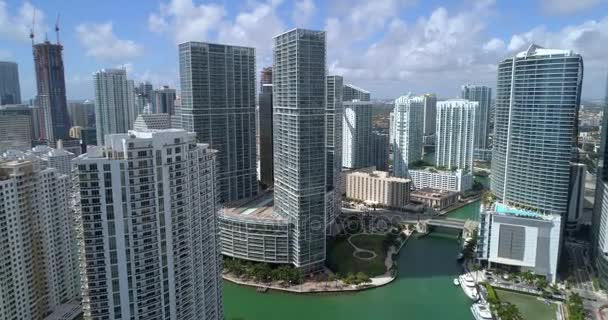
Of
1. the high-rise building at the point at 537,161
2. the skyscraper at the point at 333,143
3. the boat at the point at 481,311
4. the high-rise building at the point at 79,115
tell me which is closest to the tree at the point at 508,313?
the boat at the point at 481,311

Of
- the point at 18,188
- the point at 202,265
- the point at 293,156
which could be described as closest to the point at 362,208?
the point at 293,156

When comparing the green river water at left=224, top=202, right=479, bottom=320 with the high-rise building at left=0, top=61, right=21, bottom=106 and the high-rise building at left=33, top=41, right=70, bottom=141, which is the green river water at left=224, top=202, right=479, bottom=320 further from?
the high-rise building at left=0, top=61, right=21, bottom=106

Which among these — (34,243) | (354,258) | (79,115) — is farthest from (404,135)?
(79,115)

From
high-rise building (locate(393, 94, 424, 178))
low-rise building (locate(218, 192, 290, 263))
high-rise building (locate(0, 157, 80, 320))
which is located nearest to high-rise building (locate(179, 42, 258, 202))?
low-rise building (locate(218, 192, 290, 263))

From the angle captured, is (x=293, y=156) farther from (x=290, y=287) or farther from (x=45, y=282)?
(x=45, y=282)

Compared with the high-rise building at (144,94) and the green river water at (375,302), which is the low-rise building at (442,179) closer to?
the green river water at (375,302)

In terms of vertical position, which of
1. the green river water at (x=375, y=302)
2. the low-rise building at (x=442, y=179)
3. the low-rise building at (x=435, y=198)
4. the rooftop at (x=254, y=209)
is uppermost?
the rooftop at (x=254, y=209)

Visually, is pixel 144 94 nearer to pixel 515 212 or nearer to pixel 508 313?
pixel 515 212

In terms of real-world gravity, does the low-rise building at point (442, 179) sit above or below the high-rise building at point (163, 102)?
below
